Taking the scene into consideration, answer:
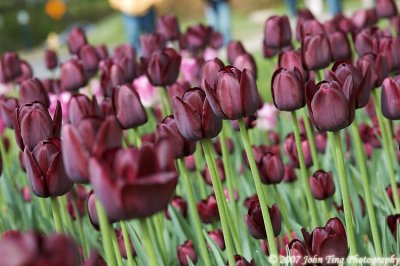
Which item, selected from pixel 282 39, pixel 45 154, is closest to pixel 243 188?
pixel 282 39

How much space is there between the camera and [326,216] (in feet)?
5.82

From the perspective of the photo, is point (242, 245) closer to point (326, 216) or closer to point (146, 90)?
point (326, 216)

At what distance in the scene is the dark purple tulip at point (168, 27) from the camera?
10.1 feet

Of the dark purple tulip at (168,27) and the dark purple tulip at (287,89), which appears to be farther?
the dark purple tulip at (168,27)

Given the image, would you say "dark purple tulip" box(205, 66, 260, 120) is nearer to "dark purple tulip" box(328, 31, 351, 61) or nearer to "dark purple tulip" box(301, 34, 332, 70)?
"dark purple tulip" box(301, 34, 332, 70)

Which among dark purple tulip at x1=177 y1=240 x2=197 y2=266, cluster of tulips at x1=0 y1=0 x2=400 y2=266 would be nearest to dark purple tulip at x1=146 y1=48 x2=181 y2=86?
cluster of tulips at x1=0 y1=0 x2=400 y2=266

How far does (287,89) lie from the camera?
152 cm

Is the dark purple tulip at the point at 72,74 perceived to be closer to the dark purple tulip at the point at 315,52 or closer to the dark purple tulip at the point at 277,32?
the dark purple tulip at the point at 277,32

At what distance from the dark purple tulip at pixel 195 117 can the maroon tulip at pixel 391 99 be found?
0.41 m

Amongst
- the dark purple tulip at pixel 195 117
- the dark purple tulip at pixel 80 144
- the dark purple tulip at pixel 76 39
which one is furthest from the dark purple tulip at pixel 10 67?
the dark purple tulip at pixel 80 144

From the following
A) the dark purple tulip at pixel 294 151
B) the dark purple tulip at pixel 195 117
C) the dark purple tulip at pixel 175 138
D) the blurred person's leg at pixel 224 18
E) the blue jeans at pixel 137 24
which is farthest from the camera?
the blurred person's leg at pixel 224 18

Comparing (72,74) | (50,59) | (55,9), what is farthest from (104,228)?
(55,9)

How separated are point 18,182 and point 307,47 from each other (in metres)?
1.63

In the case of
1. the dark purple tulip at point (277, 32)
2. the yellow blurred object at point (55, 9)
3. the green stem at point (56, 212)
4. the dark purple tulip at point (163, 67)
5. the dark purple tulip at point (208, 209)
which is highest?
the yellow blurred object at point (55, 9)
